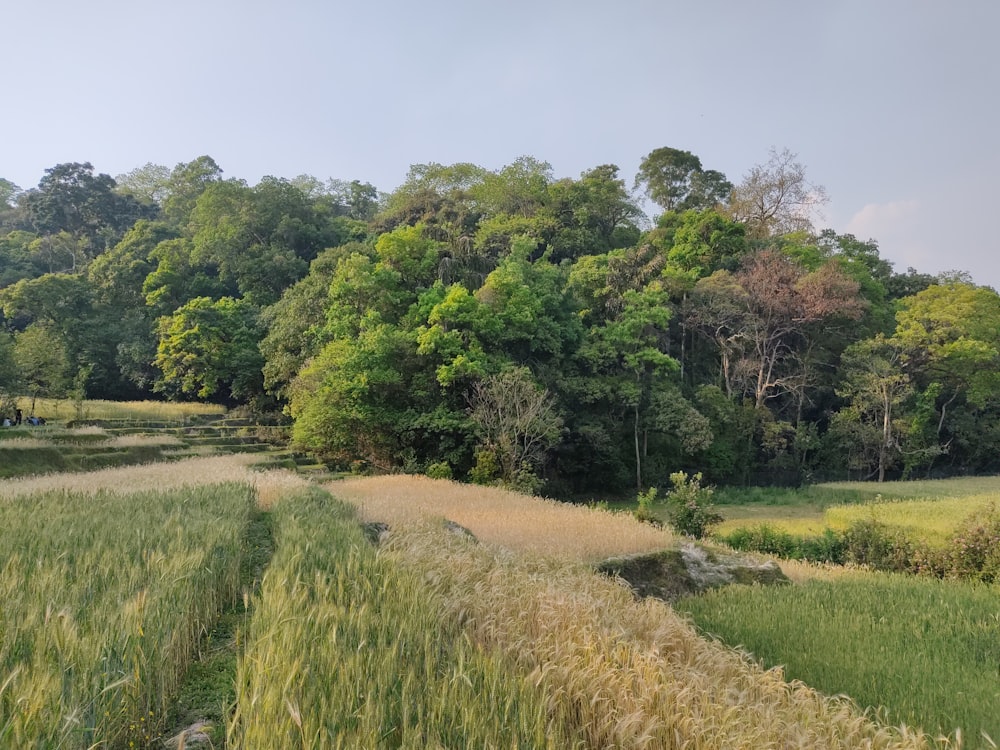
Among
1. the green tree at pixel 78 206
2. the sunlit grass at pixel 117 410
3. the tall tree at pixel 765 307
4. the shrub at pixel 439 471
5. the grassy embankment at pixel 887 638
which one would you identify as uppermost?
the green tree at pixel 78 206

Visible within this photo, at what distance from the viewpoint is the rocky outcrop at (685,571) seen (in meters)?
8.56

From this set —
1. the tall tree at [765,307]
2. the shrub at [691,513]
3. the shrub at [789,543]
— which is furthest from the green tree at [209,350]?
the shrub at [789,543]

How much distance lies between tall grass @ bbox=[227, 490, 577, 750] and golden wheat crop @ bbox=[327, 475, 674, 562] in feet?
17.1

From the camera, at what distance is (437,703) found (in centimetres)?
214

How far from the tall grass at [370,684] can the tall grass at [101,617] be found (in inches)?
17.8

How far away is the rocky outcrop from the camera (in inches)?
337

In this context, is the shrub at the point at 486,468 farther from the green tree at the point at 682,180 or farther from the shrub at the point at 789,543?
the green tree at the point at 682,180

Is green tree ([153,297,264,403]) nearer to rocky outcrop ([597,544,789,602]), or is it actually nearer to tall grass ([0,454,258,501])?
tall grass ([0,454,258,501])

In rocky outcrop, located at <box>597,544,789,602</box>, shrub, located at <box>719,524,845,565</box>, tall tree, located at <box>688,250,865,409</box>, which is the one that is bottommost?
shrub, located at <box>719,524,845,565</box>

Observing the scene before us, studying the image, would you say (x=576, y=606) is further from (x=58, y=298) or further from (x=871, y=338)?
(x=58, y=298)

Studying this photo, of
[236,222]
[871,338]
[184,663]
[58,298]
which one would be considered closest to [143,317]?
[58,298]

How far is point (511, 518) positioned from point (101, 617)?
10.4 m

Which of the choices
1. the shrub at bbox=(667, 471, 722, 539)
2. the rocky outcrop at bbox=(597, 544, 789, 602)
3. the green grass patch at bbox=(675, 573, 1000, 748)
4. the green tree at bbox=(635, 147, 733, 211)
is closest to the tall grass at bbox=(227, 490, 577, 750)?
the green grass patch at bbox=(675, 573, 1000, 748)

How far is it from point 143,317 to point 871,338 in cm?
4693
